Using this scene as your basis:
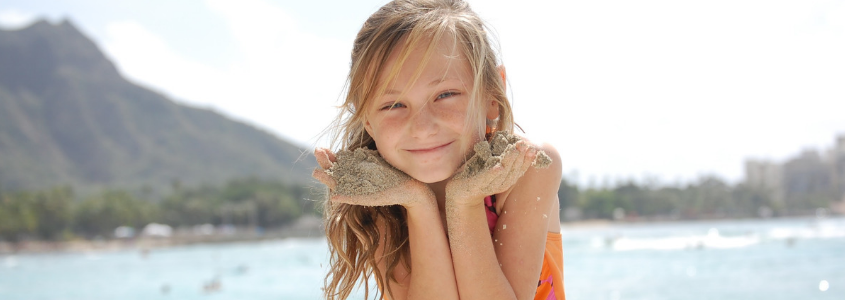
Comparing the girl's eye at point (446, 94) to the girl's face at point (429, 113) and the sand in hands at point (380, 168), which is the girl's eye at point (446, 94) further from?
the sand in hands at point (380, 168)

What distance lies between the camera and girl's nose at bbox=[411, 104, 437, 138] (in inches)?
68.4

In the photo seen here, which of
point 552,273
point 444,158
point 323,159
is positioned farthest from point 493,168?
point 552,273

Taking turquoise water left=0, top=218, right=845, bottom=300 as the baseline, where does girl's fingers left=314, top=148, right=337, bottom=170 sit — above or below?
above

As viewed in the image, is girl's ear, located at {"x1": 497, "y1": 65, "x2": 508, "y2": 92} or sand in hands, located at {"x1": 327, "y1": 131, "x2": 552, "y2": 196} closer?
sand in hands, located at {"x1": 327, "y1": 131, "x2": 552, "y2": 196}

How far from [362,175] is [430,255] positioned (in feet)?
1.02

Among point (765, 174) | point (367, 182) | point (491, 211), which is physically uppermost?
point (765, 174)

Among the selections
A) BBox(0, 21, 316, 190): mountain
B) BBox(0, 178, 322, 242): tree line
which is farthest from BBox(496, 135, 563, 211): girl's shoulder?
BBox(0, 21, 316, 190): mountain

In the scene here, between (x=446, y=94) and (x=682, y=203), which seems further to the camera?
(x=682, y=203)

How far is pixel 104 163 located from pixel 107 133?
387 inches

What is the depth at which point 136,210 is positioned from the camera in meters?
81.2

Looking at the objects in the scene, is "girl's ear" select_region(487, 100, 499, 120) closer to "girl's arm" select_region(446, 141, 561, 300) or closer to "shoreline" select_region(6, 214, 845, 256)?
"girl's arm" select_region(446, 141, 561, 300)

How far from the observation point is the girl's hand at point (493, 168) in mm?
1657

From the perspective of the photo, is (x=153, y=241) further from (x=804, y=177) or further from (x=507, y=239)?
(x=804, y=177)

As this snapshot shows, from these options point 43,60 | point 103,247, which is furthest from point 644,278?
point 43,60
